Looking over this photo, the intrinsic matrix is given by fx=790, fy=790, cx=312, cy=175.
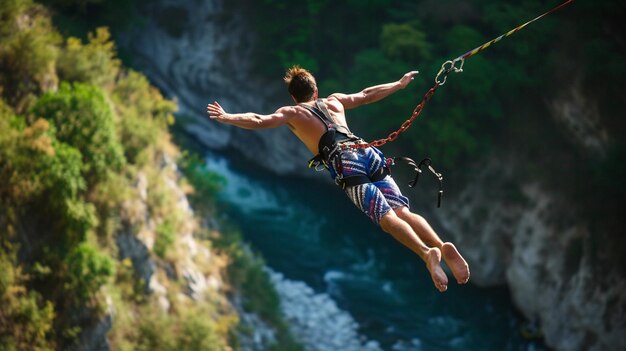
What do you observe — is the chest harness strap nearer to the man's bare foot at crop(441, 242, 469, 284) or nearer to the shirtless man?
the shirtless man

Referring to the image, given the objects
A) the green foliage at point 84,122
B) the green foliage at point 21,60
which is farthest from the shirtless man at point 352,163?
the green foliage at point 21,60

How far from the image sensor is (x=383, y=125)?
24391 mm

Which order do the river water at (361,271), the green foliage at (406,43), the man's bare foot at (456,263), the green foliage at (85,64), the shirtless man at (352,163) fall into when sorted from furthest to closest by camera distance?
1. the green foliage at (406,43)
2. the river water at (361,271)
3. the green foliage at (85,64)
4. the shirtless man at (352,163)
5. the man's bare foot at (456,263)

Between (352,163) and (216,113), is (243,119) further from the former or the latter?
(352,163)

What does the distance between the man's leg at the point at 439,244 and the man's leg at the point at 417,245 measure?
0.15m

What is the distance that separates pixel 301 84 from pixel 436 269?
241 cm

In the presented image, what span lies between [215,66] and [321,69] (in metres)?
4.42

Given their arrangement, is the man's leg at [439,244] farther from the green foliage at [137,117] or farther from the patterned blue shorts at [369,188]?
the green foliage at [137,117]

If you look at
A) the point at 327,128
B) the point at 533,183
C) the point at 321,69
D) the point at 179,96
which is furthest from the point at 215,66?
the point at 327,128

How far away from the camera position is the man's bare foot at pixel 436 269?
23.8 ft

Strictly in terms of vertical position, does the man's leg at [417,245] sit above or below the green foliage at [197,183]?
below

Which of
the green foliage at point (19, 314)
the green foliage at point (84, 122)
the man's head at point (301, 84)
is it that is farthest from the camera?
the green foliage at point (84, 122)

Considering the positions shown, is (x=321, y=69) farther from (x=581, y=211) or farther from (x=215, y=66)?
(x=581, y=211)

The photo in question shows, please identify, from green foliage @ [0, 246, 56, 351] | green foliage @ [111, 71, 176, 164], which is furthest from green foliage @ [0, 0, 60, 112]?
green foliage @ [0, 246, 56, 351]
